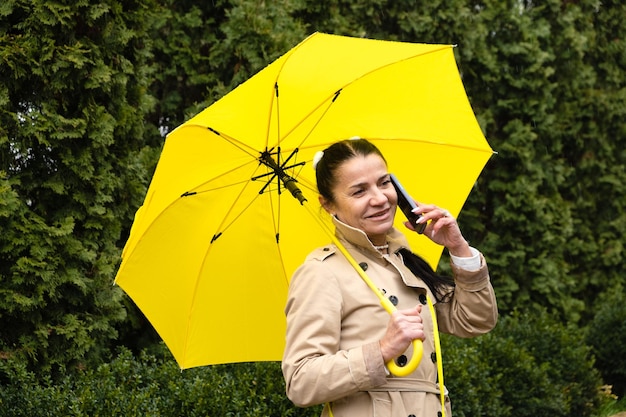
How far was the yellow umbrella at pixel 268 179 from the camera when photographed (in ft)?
9.62

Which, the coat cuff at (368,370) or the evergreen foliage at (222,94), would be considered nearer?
the coat cuff at (368,370)

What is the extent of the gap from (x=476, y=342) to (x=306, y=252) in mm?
3058

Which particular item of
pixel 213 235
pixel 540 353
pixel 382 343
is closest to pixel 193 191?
pixel 213 235

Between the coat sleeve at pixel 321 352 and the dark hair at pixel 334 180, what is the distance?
12.2 inches

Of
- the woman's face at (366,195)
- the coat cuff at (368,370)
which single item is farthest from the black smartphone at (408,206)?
the coat cuff at (368,370)

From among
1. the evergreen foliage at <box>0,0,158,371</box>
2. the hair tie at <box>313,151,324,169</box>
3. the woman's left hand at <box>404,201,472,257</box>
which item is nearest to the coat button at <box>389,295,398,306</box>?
the woman's left hand at <box>404,201,472,257</box>

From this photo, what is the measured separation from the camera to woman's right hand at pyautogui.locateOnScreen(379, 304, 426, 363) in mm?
2461

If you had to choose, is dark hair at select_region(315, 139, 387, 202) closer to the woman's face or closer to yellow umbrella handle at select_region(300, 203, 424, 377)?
the woman's face

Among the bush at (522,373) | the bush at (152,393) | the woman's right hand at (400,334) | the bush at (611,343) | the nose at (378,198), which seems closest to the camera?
the woman's right hand at (400,334)

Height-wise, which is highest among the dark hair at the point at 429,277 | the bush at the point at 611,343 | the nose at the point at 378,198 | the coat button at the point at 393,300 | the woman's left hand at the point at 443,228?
the bush at the point at 611,343

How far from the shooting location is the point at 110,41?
4.99 metres

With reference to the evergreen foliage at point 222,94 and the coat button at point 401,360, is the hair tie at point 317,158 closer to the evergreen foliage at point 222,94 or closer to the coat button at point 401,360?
the evergreen foliage at point 222,94

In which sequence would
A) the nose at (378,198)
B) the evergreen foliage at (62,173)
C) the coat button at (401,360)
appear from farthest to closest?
the evergreen foliage at (62,173)
the nose at (378,198)
the coat button at (401,360)

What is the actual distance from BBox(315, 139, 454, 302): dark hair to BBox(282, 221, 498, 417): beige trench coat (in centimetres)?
6
